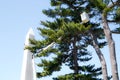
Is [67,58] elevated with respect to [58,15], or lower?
lower

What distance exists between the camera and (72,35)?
18766mm

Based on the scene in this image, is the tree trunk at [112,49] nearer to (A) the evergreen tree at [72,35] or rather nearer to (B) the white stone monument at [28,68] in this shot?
(A) the evergreen tree at [72,35]

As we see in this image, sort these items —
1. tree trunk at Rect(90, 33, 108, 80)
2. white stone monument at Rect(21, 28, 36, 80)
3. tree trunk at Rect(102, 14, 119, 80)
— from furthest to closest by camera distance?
1. tree trunk at Rect(90, 33, 108, 80)
2. tree trunk at Rect(102, 14, 119, 80)
3. white stone monument at Rect(21, 28, 36, 80)

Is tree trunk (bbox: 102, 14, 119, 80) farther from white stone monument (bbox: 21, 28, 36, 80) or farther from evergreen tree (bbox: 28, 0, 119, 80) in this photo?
white stone monument (bbox: 21, 28, 36, 80)

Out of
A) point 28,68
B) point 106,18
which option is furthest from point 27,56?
point 106,18

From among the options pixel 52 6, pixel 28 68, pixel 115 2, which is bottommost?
pixel 28 68

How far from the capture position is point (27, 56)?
1597 centimetres

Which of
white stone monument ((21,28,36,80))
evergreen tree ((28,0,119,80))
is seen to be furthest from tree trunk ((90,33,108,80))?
white stone monument ((21,28,36,80))

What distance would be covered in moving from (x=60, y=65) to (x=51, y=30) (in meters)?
2.59

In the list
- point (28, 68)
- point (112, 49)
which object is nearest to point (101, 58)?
point (112, 49)

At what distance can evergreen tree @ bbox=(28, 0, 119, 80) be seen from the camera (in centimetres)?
1750

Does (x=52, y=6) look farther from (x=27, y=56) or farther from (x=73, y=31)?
(x=27, y=56)

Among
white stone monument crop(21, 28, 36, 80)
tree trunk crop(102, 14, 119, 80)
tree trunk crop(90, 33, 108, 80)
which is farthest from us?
tree trunk crop(90, 33, 108, 80)

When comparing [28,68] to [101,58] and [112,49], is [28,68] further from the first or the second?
[112,49]
